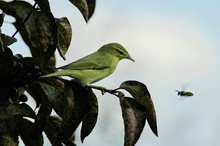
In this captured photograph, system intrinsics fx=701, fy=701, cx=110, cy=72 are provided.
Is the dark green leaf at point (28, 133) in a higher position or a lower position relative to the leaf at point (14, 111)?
lower

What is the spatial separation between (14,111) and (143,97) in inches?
20.2

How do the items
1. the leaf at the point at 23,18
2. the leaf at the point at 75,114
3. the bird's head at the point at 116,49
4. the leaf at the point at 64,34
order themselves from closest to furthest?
the leaf at the point at 75,114
the leaf at the point at 64,34
the leaf at the point at 23,18
the bird's head at the point at 116,49

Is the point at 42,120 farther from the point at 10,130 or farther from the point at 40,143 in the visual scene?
the point at 40,143

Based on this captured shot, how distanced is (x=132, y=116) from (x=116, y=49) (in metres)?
0.97

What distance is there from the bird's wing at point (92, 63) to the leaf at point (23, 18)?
278 millimetres

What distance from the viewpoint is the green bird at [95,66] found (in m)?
2.97

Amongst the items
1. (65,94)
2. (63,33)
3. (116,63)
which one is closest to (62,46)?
(63,33)

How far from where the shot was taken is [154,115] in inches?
109

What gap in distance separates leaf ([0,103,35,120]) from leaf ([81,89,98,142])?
0.21m

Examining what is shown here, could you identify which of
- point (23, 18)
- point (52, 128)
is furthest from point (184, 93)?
point (52, 128)

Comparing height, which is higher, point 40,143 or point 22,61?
point 22,61

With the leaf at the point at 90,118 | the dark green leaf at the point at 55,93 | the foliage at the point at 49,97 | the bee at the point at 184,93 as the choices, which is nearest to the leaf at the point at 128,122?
the foliage at the point at 49,97

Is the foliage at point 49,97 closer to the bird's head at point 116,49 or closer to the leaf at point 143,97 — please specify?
the leaf at point 143,97

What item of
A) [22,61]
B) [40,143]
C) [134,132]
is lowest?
[40,143]
